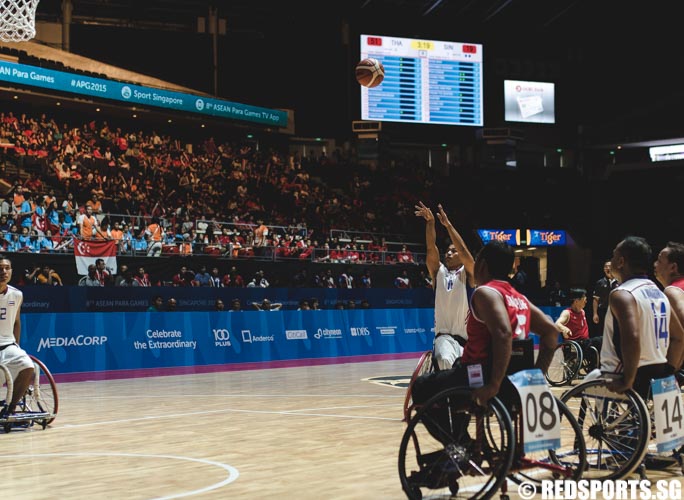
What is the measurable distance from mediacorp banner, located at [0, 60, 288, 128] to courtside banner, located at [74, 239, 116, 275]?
923 centimetres

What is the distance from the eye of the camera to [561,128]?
42312mm

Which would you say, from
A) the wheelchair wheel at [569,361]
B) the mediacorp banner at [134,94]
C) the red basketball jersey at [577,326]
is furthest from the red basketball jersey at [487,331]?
the mediacorp banner at [134,94]

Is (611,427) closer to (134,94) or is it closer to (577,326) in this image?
(577,326)

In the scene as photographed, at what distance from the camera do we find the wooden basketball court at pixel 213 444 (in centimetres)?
643

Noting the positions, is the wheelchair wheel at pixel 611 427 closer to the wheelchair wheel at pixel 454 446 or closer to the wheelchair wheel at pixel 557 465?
the wheelchair wheel at pixel 557 465

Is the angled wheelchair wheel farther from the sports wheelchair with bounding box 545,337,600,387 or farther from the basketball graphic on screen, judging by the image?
the basketball graphic on screen

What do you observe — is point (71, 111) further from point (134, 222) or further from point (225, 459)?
point (225, 459)

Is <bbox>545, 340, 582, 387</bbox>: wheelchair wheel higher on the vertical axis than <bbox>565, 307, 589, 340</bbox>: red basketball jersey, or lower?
lower

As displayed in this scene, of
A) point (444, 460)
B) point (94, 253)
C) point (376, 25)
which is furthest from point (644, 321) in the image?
point (376, 25)

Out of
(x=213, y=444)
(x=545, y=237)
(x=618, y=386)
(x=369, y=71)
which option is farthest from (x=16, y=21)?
(x=545, y=237)

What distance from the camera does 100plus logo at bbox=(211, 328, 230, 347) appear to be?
18.5 m

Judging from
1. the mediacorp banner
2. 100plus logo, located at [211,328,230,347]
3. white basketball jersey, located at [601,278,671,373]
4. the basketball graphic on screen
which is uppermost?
the mediacorp banner

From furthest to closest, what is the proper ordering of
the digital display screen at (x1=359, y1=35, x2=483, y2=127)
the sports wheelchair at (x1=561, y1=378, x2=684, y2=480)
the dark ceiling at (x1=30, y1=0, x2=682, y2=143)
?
1. the dark ceiling at (x1=30, y1=0, x2=682, y2=143)
2. the digital display screen at (x1=359, y1=35, x2=483, y2=127)
3. the sports wheelchair at (x1=561, y1=378, x2=684, y2=480)

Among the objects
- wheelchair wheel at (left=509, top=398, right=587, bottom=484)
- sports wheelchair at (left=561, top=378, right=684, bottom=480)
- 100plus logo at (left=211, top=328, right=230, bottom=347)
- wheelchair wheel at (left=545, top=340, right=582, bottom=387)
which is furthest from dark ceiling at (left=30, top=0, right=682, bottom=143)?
wheelchair wheel at (left=509, top=398, right=587, bottom=484)
